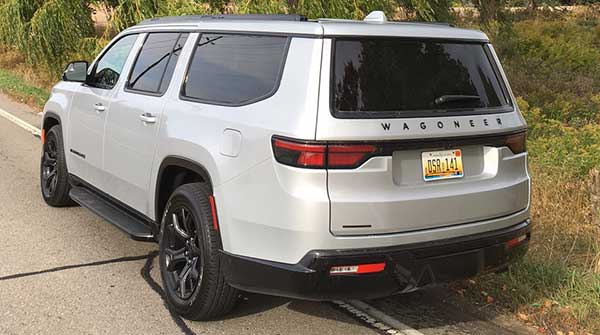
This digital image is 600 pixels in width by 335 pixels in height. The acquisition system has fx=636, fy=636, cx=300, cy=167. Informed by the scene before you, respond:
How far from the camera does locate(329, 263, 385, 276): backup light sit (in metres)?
3.13

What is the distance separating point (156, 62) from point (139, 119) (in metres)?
0.45

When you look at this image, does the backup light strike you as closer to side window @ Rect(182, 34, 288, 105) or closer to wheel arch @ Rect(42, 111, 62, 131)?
side window @ Rect(182, 34, 288, 105)

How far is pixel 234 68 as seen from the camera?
12.3 feet

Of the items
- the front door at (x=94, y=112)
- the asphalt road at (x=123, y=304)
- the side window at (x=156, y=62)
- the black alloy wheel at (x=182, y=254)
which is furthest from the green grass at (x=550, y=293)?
the front door at (x=94, y=112)

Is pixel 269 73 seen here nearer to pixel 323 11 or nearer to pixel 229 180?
pixel 229 180

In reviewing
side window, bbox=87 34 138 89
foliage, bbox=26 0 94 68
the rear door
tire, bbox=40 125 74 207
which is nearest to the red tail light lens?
the rear door

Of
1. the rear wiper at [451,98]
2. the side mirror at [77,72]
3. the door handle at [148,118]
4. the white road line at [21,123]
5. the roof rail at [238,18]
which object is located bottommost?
the white road line at [21,123]

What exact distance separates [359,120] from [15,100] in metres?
13.8

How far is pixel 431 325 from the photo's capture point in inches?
156

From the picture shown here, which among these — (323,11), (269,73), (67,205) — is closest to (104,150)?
(67,205)

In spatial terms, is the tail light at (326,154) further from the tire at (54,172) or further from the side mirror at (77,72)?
the tire at (54,172)

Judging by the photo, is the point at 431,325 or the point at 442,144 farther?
the point at 431,325

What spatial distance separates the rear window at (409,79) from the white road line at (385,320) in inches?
54.1

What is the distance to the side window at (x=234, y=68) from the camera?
3.45 m
